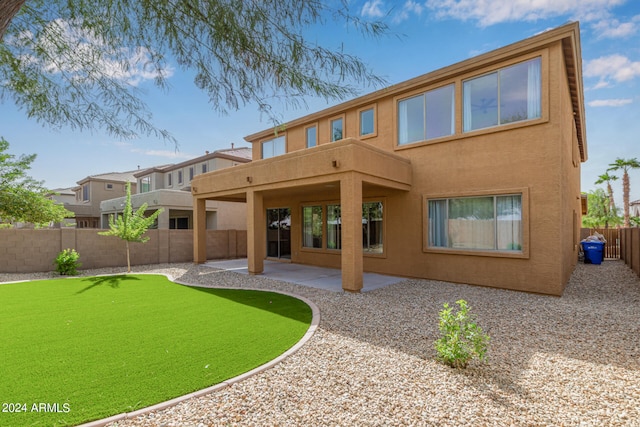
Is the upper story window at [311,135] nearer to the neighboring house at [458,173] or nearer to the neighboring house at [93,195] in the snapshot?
the neighboring house at [458,173]

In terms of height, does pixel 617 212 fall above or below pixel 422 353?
above

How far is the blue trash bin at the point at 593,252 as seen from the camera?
615 inches

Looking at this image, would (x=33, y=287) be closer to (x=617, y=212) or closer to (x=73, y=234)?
(x=73, y=234)


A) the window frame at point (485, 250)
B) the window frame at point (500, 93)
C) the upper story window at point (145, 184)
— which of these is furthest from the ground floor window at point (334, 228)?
the upper story window at point (145, 184)

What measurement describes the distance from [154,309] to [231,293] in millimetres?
2203

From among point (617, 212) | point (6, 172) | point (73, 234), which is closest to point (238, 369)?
point (73, 234)

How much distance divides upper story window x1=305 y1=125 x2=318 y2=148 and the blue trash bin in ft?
47.6

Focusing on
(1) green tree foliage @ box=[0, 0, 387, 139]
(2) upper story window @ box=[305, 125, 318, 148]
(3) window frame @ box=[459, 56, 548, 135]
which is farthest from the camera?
(2) upper story window @ box=[305, 125, 318, 148]

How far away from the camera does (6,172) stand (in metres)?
17.5

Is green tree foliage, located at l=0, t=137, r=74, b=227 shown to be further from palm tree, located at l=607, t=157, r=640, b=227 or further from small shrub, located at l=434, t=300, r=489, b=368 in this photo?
palm tree, located at l=607, t=157, r=640, b=227

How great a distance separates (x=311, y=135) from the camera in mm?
15234

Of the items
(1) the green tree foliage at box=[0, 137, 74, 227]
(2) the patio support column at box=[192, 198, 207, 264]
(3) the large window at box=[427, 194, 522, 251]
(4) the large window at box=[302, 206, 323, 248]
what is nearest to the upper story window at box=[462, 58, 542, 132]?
(3) the large window at box=[427, 194, 522, 251]

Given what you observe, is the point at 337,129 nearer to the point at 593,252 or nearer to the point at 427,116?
the point at 427,116

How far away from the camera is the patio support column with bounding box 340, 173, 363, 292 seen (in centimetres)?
907
